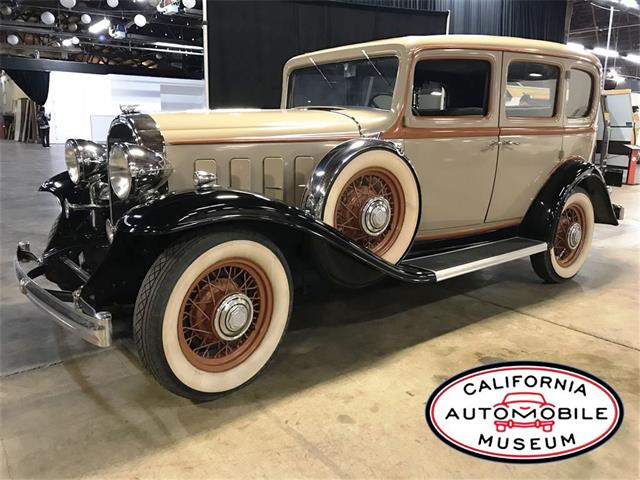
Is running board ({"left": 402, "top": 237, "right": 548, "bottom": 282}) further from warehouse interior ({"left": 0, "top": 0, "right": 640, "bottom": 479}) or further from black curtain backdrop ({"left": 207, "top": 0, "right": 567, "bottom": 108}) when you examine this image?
black curtain backdrop ({"left": 207, "top": 0, "right": 567, "bottom": 108})

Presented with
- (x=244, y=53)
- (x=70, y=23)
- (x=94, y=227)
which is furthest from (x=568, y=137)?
(x=70, y=23)

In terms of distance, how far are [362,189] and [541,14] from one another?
9.79m

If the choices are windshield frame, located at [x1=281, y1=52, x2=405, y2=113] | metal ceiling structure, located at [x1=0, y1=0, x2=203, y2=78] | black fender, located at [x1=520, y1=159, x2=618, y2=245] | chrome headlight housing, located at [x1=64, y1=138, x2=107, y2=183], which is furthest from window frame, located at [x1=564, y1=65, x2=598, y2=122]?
metal ceiling structure, located at [x1=0, y1=0, x2=203, y2=78]

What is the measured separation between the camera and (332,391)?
2406mm

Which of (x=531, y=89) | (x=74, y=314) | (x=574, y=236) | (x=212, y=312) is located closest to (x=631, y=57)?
(x=574, y=236)

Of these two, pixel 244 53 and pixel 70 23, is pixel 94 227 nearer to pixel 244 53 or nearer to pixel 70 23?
pixel 244 53

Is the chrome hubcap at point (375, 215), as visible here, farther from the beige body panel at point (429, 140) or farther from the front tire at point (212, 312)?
the front tire at point (212, 312)

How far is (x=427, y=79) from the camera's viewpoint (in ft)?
10.5

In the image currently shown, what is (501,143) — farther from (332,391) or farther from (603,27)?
(603,27)

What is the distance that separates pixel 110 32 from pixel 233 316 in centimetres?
1485

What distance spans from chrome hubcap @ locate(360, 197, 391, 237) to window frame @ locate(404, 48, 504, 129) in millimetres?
576

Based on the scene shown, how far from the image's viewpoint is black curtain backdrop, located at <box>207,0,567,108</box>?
7.38 m

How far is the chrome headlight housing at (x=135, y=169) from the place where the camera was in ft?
7.70

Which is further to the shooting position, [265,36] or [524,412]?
[265,36]
